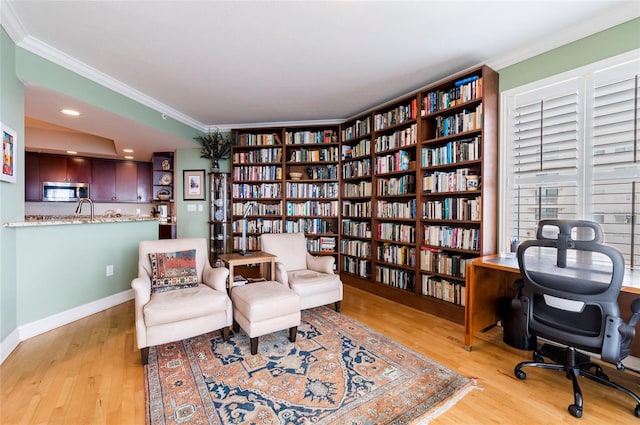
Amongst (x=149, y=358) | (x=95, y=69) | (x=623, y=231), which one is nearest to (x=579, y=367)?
(x=623, y=231)

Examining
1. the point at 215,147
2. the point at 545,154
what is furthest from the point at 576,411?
the point at 215,147

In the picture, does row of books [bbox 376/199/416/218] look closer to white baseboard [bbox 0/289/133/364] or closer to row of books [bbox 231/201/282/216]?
row of books [bbox 231/201/282/216]

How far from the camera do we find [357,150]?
4.16 meters

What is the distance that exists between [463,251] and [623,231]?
1115 mm

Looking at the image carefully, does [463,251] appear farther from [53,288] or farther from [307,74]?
[53,288]

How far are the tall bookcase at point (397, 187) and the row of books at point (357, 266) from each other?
0.05ft

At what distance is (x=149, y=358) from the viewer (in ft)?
6.86

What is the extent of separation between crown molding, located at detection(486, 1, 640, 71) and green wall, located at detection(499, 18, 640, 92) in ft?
0.10

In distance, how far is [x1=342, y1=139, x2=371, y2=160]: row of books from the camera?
3.98 m

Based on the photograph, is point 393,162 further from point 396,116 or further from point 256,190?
point 256,190

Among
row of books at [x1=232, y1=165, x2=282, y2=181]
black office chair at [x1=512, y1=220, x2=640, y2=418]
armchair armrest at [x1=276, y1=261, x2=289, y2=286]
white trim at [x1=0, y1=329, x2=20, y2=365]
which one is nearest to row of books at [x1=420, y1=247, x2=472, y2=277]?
black office chair at [x1=512, y1=220, x2=640, y2=418]

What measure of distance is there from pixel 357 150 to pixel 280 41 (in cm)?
210

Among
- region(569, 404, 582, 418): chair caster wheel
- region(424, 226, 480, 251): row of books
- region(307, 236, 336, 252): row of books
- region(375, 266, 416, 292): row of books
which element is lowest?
region(569, 404, 582, 418): chair caster wheel

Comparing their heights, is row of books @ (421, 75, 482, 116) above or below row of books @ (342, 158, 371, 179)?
above
